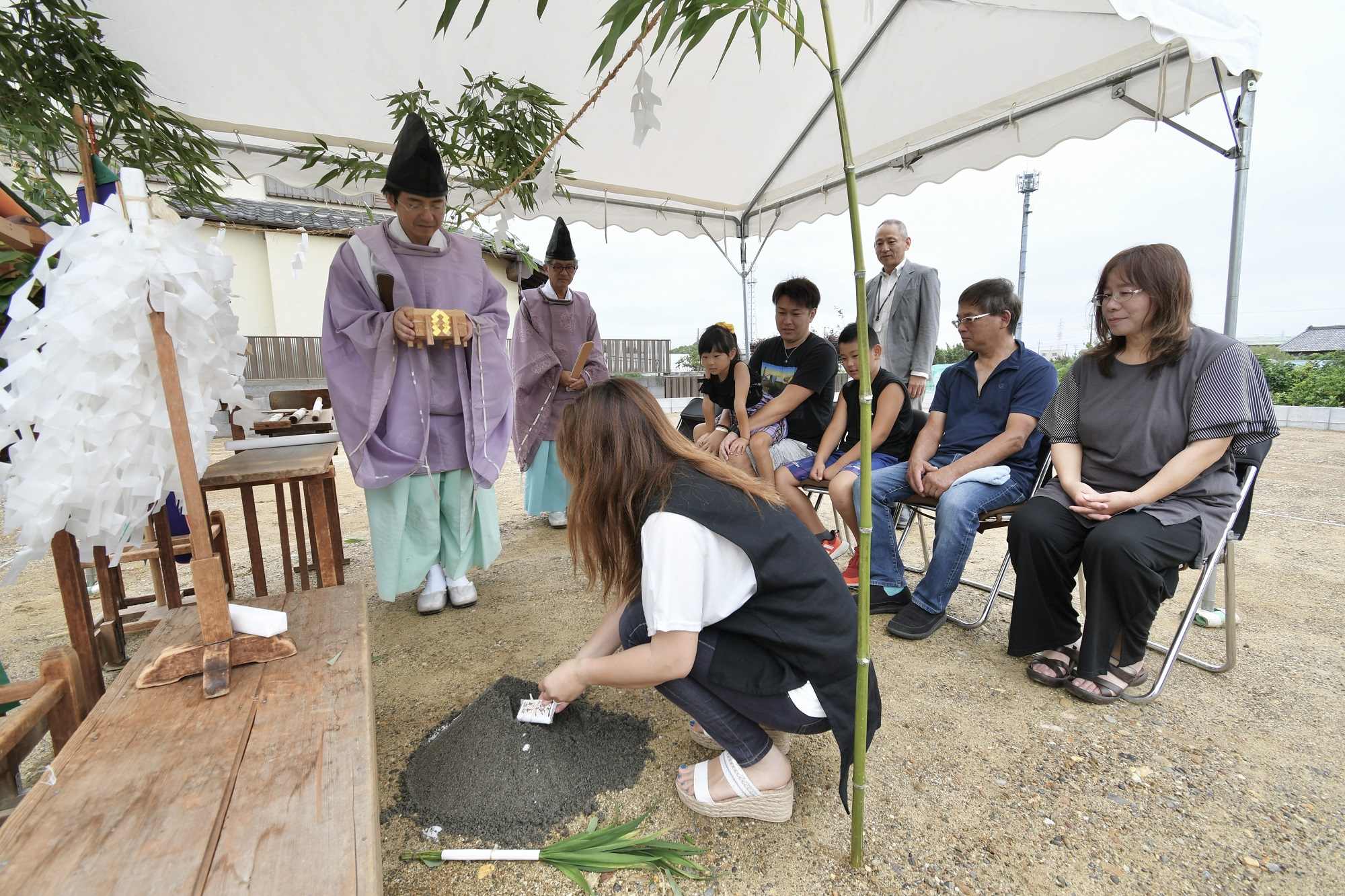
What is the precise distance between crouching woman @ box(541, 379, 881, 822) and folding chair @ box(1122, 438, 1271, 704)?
1.13m

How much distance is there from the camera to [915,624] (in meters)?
2.34

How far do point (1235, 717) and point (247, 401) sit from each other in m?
2.88

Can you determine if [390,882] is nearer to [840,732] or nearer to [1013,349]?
[840,732]

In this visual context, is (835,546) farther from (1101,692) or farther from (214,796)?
(214,796)

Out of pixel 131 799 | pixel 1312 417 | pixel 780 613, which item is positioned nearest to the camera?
pixel 131 799

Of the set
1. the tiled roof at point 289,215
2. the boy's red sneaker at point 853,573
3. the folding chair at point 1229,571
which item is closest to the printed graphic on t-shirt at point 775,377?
the boy's red sneaker at point 853,573

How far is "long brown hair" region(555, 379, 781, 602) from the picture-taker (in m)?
1.27

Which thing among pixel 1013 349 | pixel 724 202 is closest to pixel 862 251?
pixel 1013 349

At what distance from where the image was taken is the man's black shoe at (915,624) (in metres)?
2.31

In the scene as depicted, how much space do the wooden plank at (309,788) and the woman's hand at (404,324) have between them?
54.7 inches

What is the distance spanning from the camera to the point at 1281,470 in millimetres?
5512

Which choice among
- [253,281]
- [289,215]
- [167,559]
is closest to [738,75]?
[167,559]

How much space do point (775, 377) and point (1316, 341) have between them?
29.1m

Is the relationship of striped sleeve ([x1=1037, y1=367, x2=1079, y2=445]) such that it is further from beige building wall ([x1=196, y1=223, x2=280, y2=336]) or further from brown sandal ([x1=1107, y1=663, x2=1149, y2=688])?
beige building wall ([x1=196, y1=223, x2=280, y2=336])
